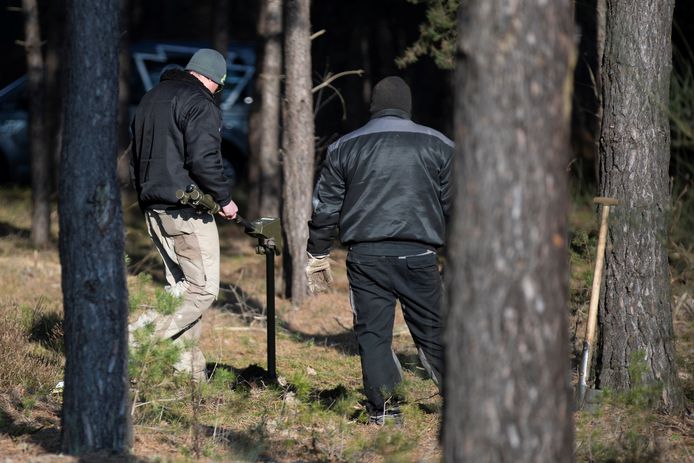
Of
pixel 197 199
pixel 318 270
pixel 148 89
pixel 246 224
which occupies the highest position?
pixel 148 89

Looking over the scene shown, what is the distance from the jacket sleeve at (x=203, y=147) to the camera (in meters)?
6.21

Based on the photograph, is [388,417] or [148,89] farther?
[148,89]

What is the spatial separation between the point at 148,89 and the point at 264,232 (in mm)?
9957

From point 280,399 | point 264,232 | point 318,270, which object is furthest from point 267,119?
point 318,270

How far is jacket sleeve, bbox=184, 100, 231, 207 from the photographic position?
6211 millimetres

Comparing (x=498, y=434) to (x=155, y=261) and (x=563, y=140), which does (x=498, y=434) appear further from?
(x=155, y=261)

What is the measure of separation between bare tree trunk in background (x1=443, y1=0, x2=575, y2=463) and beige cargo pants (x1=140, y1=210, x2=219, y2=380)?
324 centimetres

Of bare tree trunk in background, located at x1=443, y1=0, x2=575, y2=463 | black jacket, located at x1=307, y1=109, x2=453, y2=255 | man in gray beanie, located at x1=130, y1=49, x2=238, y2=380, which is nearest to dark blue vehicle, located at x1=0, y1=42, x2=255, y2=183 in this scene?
man in gray beanie, located at x1=130, y1=49, x2=238, y2=380

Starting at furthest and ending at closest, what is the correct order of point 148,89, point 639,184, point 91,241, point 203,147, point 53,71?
1. point 53,71
2. point 148,89
3. point 203,147
4. point 639,184
5. point 91,241

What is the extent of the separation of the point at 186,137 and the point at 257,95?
8.03 meters

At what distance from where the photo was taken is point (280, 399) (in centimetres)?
651

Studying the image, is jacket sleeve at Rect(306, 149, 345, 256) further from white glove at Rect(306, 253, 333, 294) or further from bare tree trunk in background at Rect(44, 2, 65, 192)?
bare tree trunk in background at Rect(44, 2, 65, 192)

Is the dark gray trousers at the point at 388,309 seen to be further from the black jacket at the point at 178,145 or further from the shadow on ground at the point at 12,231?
the shadow on ground at the point at 12,231

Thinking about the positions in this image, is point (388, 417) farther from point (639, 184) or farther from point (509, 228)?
point (509, 228)
